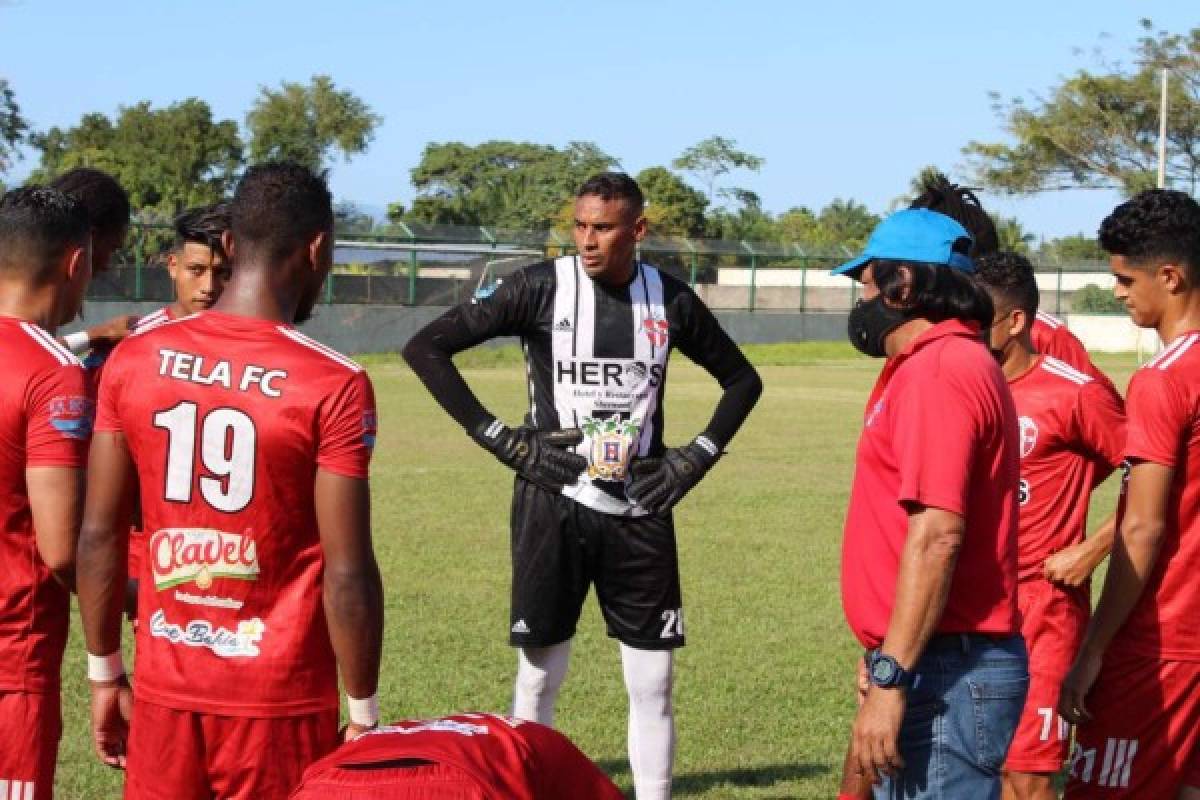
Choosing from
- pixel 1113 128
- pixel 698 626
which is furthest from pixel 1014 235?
pixel 698 626

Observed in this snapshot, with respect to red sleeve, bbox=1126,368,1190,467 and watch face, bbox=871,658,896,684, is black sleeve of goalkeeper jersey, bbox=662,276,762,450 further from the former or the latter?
watch face, bbox=871,658,896,684

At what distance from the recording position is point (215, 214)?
629 centimetres

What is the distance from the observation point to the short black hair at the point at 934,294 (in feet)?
13.7

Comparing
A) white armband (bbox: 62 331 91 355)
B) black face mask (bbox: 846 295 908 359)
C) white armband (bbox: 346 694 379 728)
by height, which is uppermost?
black face mask (bbox: 846 295 908 359)

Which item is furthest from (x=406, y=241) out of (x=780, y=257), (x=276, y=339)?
(x=276, y=339)

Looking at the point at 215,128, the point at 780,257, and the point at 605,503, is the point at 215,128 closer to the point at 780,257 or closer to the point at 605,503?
the point at 780,257

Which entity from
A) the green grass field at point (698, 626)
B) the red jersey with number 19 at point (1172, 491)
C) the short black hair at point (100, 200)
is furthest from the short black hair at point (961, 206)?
the short black hair at point (100, 200)

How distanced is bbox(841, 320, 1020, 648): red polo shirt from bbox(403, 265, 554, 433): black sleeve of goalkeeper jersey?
8.77 ft

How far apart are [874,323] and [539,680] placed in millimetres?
2899

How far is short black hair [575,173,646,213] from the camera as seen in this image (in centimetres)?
684

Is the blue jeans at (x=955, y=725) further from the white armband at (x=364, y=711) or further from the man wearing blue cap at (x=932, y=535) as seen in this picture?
the white armband at (x=364, y=711)

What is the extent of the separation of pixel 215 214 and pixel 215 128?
77.3 m

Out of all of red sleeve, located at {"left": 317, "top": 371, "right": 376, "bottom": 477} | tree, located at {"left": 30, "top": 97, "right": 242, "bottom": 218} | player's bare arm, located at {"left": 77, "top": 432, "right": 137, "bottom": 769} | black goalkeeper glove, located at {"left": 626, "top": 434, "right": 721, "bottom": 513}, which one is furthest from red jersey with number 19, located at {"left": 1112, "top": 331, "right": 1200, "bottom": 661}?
tree, located at {"left": 30, "top": 97, "right": 242, "bottom": 218}

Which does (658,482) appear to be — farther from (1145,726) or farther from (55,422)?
(55,422)
